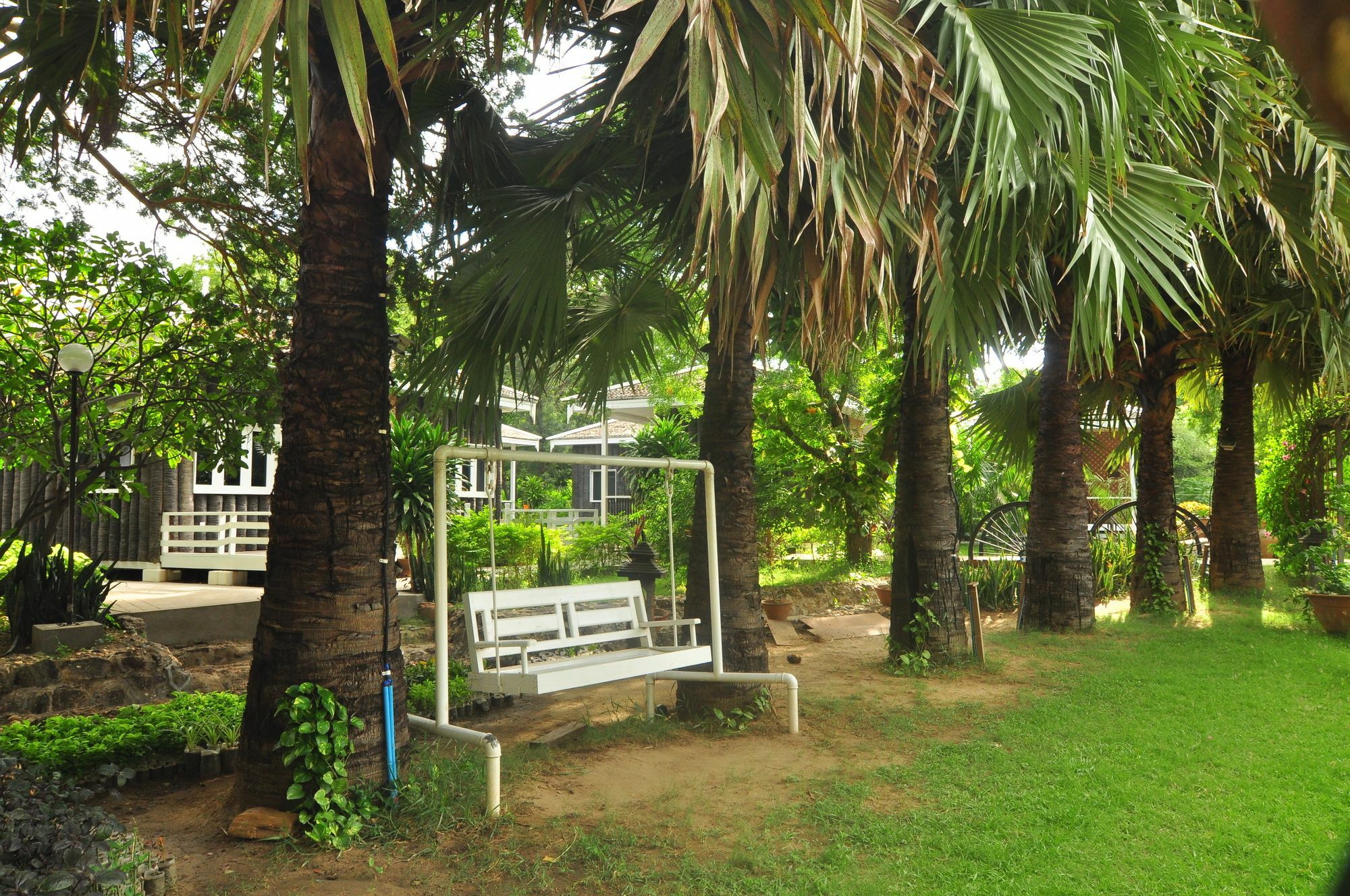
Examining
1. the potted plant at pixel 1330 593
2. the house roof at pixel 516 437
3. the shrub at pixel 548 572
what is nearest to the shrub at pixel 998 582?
the potted plant at pixel 1330 593

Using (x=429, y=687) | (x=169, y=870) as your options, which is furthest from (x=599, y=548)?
(x=169, y=870)

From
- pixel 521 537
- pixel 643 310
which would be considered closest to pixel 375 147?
pixel 643 310

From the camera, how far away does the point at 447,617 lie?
5.37m

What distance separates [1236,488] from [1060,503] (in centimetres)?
374

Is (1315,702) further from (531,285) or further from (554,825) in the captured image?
(531,285)

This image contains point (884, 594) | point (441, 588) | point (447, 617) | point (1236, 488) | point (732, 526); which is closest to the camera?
point (441, 588)

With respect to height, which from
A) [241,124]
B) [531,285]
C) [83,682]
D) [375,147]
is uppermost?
[241,124]

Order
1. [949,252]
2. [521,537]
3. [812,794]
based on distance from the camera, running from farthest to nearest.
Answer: [521,537], [949,252], [812,794]

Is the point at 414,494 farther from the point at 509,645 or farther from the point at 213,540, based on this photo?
the point at 509,645

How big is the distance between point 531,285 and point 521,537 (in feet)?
31.5

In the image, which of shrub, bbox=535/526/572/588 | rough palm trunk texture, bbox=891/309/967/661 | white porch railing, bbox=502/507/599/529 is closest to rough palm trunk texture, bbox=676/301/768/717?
rough palm trunk texture, bbox=891/309/967/661

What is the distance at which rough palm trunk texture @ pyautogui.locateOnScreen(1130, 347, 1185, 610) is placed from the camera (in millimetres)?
11086

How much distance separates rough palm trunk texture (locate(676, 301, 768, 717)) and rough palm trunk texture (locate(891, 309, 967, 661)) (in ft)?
6.57

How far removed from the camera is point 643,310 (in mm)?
7621
